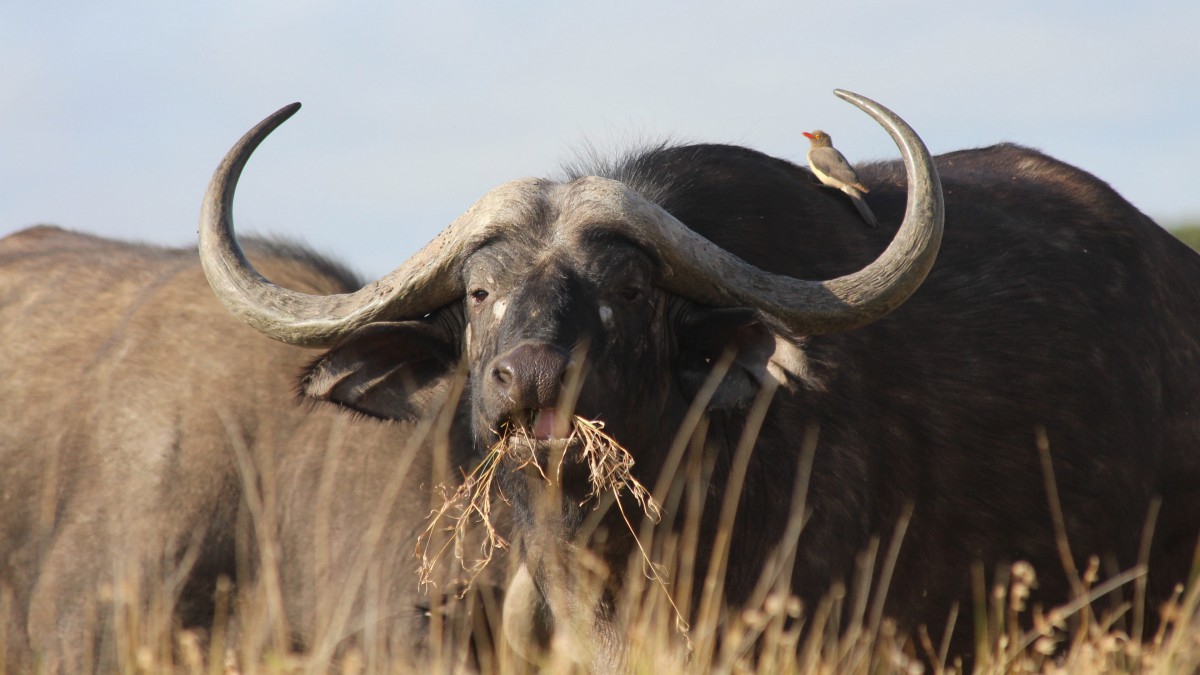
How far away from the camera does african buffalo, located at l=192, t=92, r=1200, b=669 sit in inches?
181

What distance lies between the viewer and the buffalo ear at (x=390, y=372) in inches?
196

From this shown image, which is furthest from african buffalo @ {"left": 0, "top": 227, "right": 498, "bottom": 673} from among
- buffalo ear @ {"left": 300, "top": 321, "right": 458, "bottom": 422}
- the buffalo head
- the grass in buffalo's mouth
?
the grass in buffalo's mouth

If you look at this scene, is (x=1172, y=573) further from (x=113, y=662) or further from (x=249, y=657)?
(x=113, y=662)

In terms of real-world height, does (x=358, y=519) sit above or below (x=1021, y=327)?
below

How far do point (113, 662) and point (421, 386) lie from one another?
225cm

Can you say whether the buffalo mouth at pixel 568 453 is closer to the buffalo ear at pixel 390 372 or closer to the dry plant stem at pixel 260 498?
the buffalo ear at pixel 390 372

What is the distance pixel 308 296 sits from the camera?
16.7 ft

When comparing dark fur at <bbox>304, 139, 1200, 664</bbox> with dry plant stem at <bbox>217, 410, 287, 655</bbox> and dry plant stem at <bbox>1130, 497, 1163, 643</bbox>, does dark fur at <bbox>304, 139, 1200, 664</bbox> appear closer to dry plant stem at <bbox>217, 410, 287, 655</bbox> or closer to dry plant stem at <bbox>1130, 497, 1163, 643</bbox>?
dry plant stem at <bbox>1130, 497, 1163, 643</bbox>

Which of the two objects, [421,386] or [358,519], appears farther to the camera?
[358,519]

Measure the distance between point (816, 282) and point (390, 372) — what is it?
1486 mm

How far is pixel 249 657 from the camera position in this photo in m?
4.13

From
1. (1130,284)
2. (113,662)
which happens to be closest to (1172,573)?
(1130,284)

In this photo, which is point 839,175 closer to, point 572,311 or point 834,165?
point 834,165

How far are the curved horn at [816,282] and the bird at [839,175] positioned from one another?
713mm
